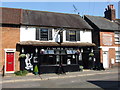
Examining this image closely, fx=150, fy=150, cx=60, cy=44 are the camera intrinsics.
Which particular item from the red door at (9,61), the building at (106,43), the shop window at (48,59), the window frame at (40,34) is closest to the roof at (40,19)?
the window frame at (40,34)

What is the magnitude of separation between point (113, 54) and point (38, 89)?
13.8m

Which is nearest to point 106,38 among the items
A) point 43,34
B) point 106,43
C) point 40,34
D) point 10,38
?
point 106,43

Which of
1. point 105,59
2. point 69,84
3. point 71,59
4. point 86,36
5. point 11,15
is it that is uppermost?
point 11,15

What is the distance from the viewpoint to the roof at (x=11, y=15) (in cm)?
1634

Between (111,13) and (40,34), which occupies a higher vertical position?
(111,13)

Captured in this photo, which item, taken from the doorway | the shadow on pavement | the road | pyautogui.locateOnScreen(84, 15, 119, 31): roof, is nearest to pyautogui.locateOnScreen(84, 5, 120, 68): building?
pyautogui.locateOnScreen(84, 15, 119, 31): roof

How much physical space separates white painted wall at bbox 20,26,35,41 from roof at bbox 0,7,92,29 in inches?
24.9

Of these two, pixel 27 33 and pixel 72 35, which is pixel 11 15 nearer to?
pixel 27 33

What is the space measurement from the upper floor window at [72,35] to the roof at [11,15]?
6.01 meters

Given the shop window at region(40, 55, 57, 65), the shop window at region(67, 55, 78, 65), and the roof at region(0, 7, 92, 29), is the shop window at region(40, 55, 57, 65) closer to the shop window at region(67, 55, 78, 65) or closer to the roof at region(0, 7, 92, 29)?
the shop window at region(67, 55, 78, 65)

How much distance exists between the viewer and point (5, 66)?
15.5 metres

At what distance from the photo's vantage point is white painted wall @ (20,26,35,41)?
1638 cm

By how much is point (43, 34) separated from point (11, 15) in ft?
14.6

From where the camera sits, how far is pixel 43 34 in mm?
17312
